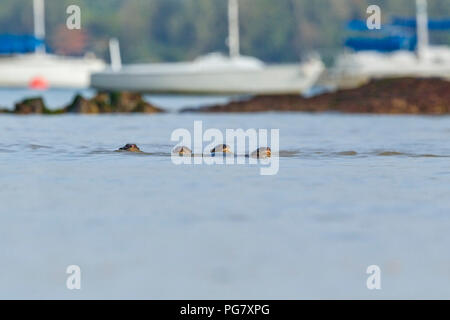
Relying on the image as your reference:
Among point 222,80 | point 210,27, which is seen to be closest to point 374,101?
point 222,80

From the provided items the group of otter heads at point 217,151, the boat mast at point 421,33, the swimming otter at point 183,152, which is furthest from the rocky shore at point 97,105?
the boat mast at point 421,33

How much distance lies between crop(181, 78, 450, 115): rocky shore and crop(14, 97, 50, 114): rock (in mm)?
6738

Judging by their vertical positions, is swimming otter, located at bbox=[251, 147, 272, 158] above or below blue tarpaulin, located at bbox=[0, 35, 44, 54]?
below

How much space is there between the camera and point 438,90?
4641 cm

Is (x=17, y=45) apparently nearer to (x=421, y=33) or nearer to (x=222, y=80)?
(x=222, y=80)

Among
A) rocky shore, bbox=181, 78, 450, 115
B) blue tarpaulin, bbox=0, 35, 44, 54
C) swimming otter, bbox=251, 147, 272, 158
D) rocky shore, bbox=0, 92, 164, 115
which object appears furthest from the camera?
blue tarpaulin, bbox=0, 35, 44, 54

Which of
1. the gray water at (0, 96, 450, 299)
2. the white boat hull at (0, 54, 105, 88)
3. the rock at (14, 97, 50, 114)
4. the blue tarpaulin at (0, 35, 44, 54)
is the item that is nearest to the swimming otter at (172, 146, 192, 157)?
the gray water at (0, 96, 450, 299)

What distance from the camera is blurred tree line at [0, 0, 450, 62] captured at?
14012 centimetres

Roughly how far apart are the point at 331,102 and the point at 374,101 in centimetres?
208

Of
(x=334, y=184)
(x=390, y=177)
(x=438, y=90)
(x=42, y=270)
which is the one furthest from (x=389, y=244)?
(x=438, y=90)

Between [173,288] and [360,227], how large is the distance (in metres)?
3.58

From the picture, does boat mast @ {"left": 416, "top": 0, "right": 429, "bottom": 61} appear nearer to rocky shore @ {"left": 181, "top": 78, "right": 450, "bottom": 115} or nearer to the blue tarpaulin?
rocky shore @ {"left": 181, "top": 78, "right": 450, "bottom": 115}

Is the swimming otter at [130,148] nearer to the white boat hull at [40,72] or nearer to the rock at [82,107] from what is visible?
the rock at [82,107]
